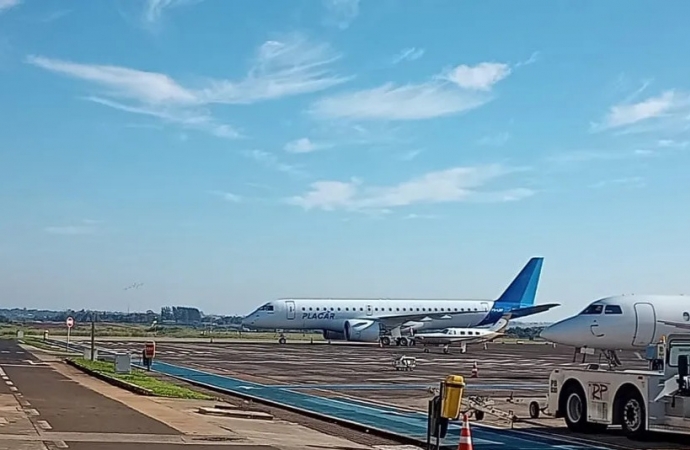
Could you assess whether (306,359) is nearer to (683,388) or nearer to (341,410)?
(341,410)

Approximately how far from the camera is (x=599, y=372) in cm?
1881

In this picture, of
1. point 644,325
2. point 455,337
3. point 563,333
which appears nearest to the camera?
point 644,325

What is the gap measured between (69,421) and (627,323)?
1535cm

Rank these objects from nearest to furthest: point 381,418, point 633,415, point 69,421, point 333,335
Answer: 1. point 633,415
2. point 69,421
3. point 381,418
4. point 333,335

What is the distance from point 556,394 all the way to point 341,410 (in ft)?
17.4

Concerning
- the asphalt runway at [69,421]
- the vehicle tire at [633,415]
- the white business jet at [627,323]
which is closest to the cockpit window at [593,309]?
the white business jet at [627,323]

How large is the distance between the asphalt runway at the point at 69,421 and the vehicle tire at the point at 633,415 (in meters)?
6.32

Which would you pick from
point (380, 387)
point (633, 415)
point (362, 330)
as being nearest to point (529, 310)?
point (362, 330)

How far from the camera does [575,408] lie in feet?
64.1

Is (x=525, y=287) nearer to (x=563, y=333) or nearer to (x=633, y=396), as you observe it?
(x=563, y=333)

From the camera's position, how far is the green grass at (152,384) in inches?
1007

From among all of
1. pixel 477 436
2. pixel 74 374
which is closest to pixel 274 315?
pixel 74 374

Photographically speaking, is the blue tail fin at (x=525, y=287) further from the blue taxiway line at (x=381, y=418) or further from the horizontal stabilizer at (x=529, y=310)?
the blue taxiway line at (x=381, y=418)

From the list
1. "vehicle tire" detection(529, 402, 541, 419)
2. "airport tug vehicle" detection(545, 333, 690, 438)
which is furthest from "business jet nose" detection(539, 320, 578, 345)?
"airport tug vehicle" detection(545, 333, 690, 438)
